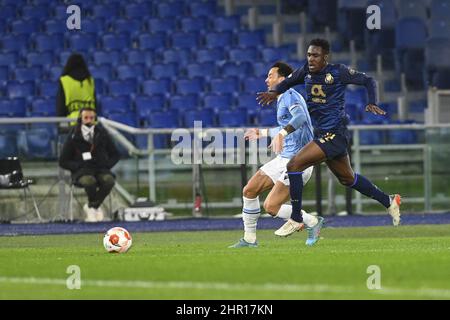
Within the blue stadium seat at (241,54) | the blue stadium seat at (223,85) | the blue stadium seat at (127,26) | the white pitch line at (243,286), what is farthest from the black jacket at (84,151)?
the white pitch line at (243,286)

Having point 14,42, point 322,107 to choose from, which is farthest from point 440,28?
point 322,107

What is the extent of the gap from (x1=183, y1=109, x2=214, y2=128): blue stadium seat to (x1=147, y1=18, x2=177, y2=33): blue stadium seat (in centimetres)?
353

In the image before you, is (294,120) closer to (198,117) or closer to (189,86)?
(198,117)

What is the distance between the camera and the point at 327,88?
15.4 m

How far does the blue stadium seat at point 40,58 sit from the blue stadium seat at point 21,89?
2.98 feet

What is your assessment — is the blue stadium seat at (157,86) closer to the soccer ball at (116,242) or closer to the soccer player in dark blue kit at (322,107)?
the soccer player in dark blue kit at (322,107)

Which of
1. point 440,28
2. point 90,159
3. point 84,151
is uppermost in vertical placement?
point 440,28

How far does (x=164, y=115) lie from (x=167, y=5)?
423 centimetres

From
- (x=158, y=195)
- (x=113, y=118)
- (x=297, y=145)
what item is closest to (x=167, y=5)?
(x=113, y=118)

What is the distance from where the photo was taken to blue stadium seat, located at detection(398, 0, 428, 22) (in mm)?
29688

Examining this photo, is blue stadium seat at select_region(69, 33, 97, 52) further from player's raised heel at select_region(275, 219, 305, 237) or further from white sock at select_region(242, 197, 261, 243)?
player's raised heel at select_region(275, 219, 305, 237)

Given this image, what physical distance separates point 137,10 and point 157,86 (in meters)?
2.71

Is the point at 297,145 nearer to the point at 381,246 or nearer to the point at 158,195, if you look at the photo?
the point at 381,246

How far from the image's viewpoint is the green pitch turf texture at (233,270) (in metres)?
10.1
